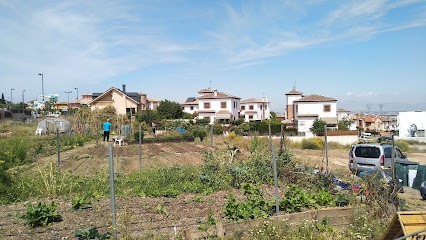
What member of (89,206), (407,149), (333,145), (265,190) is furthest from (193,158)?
(407,149)

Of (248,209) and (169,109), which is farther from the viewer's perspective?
(169,109)

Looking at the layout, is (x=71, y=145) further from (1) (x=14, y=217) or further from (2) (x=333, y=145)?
(2) (x=333, y=145)

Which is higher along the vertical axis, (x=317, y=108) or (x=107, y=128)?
(x=317, y=108)

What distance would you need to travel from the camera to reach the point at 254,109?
71.4 m

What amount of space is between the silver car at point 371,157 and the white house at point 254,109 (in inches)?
2228

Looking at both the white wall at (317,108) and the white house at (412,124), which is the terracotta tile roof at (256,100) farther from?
the white house at (412,124)

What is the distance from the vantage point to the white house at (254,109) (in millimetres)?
70375

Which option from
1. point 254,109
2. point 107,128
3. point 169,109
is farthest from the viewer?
point 254,109

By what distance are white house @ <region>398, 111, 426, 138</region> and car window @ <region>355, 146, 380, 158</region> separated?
4008cm

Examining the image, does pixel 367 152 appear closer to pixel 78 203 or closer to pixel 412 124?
pixel 78 203

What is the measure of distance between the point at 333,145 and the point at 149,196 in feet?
80.6

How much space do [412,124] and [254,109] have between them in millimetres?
31277

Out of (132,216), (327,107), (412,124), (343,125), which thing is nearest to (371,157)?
(132,216)

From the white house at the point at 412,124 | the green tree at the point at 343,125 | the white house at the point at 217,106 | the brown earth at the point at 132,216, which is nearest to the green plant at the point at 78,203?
the brown earth at the point at 132,216
